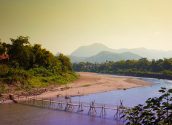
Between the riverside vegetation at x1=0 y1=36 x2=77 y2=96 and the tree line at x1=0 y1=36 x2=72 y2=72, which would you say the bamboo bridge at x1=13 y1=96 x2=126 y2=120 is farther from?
the tree line at x1=0 y1=36 x2=72 y2=72

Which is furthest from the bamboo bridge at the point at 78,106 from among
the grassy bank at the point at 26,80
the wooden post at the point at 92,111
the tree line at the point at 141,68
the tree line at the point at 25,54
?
the tree line at the point at 141,68

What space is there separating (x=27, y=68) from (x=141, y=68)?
7968 centimetres

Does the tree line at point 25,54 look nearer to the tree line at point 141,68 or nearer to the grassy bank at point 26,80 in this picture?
the grassy bank at point 26,80

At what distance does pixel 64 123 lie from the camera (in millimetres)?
32719

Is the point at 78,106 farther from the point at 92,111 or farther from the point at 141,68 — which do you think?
the point at 141,68

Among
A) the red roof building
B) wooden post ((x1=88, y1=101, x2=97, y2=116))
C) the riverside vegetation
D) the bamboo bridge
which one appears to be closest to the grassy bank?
the riverside vegetation

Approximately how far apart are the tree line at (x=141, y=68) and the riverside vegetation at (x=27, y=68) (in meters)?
53.8

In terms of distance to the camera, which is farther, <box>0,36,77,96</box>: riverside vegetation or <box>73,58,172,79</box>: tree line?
<box>73,58,172,79</box>: tree line

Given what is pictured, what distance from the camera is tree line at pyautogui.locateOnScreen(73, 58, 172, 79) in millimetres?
120812

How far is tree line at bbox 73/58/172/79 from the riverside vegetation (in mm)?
53811

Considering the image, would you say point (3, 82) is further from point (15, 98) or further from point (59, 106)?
point (59, 106)

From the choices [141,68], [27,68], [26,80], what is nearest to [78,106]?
[26,80]

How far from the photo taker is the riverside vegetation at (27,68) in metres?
53.9

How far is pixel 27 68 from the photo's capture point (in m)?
66.8
